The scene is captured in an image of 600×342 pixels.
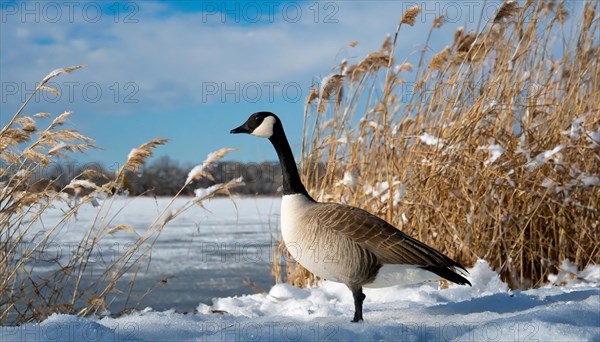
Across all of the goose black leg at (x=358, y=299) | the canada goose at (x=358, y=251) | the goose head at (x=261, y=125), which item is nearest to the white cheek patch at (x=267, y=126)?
the goose head at (x=261, y=125)

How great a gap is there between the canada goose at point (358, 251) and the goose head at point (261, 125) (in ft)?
1.95

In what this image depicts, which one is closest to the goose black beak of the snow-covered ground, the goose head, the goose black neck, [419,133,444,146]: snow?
the goose head

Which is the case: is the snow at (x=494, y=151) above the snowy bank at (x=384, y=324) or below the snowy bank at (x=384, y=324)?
above

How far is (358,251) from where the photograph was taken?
10.8 ft

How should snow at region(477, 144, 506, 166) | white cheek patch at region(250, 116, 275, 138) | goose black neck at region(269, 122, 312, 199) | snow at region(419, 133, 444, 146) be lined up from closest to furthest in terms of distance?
1. goose black neck at region(269, 122, 312, 199)
2. white cheek patch at region(250, 116, 275, 138)
3. snow at region(477, 144, 506, 166)
4. snow at region(419, 133, 444, 146)

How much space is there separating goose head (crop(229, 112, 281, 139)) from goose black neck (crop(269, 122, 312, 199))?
0.02 metres

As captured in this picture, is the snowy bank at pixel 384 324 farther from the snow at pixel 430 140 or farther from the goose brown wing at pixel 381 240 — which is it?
the snow at pixel 430 140

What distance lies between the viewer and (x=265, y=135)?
12.6 feet

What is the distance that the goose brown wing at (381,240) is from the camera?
330 cm

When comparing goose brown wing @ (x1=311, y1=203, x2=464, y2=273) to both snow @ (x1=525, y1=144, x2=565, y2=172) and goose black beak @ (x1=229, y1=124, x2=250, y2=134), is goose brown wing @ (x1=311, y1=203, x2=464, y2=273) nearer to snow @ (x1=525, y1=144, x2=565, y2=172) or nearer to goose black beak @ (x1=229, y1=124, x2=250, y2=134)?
goose black beak @ (x1=229, y1=124, x2=250, y2=134)

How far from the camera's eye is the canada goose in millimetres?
3297

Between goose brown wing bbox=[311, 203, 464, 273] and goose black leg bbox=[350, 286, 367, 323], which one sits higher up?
goose brown wing bbox=[311, 203, 464, 273]

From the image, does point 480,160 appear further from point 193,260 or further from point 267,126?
point 193,260

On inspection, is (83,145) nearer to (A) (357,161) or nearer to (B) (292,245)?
(B) (292,245)
